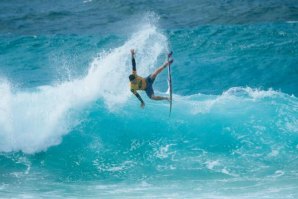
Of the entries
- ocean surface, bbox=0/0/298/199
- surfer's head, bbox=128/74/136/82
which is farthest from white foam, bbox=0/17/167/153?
surfer's head, bbox=128/74/136/82

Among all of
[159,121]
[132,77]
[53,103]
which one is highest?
[53,103]

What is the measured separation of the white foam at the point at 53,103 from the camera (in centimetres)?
1423

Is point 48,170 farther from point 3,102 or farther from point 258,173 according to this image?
point 258,173

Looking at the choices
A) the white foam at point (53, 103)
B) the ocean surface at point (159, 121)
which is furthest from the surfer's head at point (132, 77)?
the white foam at point (53, 103)

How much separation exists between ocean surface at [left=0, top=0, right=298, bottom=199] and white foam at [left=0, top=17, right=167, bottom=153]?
38 mm

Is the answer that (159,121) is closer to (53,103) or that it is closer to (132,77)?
(53,103)

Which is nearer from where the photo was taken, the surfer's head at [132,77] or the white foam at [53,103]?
the surfer's head at [132,77]

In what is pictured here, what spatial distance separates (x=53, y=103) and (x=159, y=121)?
Answer: 3769 mm

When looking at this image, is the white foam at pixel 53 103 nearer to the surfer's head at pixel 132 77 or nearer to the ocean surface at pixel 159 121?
the ocean surface at pixel 159 121

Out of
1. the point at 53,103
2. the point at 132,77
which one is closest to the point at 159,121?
the point at 53,103

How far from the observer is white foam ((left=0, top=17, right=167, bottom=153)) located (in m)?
14.2

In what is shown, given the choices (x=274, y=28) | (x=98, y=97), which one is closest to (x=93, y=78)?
(x=98, y=97)

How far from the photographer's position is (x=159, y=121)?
15047mm

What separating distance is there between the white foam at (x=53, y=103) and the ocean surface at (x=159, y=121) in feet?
0.12
